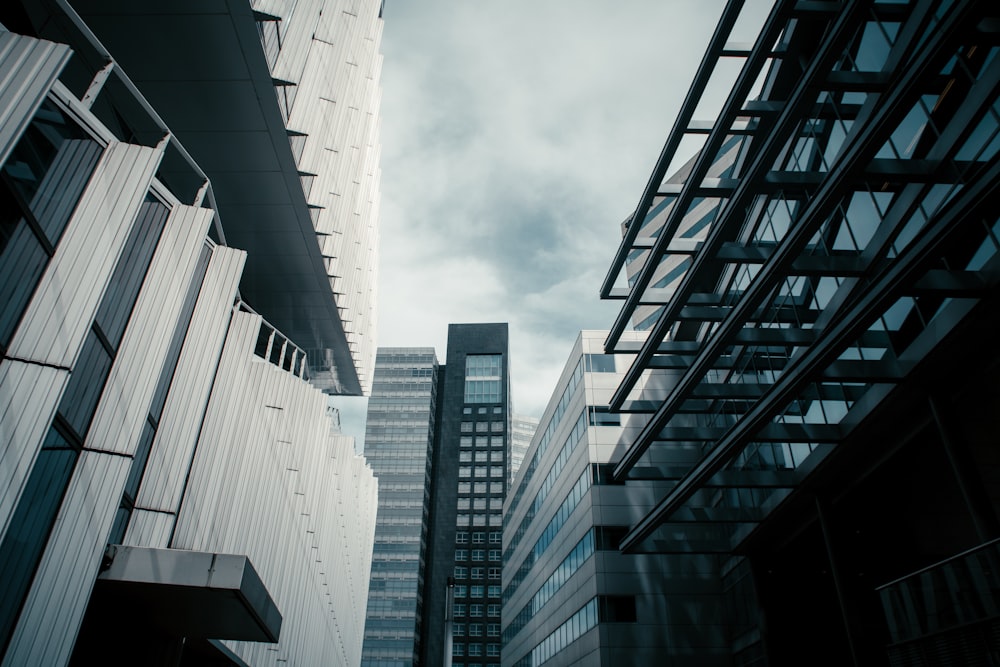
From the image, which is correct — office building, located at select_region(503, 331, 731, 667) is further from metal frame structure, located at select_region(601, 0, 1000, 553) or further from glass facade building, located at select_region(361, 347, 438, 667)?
glass facade building, located at select_region(361, 347, 438, 667)

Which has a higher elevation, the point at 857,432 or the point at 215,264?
the point at 215,264

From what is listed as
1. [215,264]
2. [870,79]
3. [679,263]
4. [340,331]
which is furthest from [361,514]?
[870,79]

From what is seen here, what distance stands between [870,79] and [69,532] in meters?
16.4

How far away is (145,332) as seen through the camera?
41.6ft

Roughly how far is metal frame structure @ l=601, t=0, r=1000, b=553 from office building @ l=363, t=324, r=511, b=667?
88.7 m

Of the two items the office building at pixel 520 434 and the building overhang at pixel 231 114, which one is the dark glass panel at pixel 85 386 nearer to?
the building overhang at pixel 231 114

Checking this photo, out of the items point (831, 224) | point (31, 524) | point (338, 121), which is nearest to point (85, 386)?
point (31, 524)

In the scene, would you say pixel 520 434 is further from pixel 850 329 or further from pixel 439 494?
pixel 850 329

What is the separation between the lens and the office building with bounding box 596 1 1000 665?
12.9 m

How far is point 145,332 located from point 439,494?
115941mm

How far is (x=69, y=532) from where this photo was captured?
34.0 feet

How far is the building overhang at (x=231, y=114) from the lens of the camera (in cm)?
1551

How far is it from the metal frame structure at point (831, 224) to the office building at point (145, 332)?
1175cm

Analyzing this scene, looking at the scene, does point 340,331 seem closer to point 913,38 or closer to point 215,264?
point 215,264
